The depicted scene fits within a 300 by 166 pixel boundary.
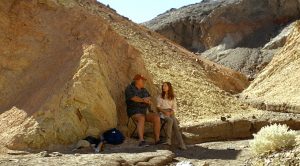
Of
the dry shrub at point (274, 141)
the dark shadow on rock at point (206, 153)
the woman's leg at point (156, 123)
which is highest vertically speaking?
the woman's leg at point (156, 123)

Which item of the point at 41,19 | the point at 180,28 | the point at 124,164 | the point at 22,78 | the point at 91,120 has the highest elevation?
the point at 180,28

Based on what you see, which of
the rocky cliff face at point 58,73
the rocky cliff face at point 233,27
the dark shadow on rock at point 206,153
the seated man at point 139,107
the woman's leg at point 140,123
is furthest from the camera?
the rocky cliff face at point 233,27

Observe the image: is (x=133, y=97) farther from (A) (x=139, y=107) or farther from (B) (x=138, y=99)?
(A) (x=139, y=107)

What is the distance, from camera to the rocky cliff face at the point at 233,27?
43.2m

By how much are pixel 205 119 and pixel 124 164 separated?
6.70 m

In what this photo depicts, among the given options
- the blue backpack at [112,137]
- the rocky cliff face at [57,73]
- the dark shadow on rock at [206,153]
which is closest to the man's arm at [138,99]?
the rocky cliff face at [57,73]

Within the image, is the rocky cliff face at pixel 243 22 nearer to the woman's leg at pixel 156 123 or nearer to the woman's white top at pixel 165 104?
the woman's white top at pixel 165 104

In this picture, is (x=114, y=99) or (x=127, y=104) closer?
(x=127, y=104)

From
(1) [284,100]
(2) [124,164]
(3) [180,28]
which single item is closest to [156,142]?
(2) [124,164]

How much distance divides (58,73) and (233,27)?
36462 mm

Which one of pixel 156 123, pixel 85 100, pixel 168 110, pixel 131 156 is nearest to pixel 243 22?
pixel 168 110

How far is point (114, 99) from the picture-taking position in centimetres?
1152

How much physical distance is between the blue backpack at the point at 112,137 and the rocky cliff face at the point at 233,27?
97.5 feet

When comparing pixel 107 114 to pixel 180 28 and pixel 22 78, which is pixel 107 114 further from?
pixel 180 28
